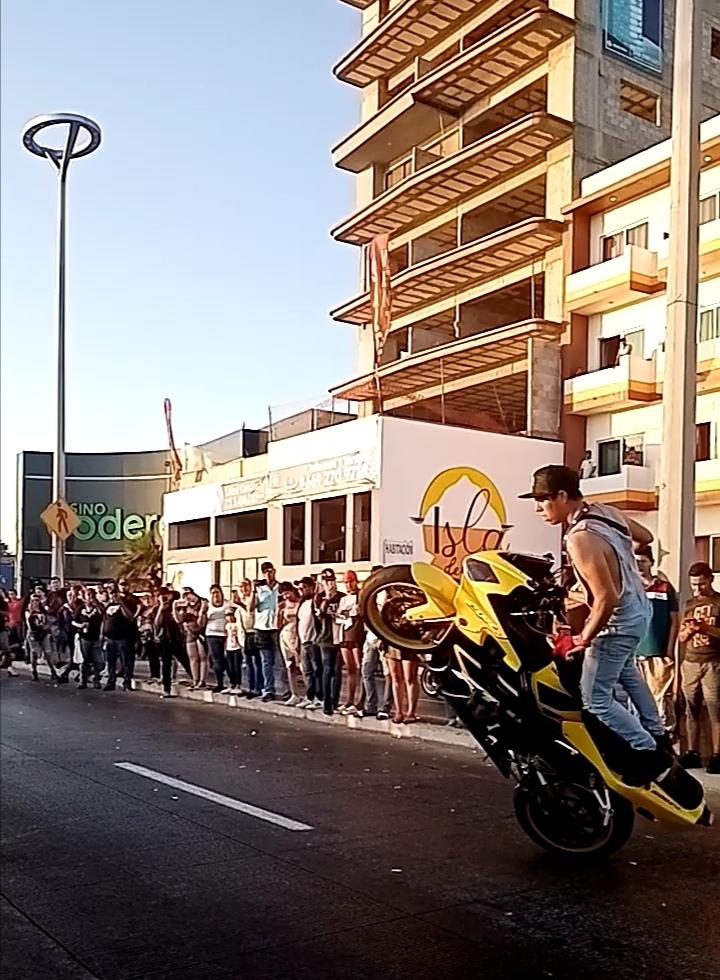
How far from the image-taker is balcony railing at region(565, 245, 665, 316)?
91.4 feet

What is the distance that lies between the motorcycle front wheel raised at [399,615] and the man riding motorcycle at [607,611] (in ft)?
2.62

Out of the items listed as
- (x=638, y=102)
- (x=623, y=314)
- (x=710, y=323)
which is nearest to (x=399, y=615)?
(x=638, y=102)

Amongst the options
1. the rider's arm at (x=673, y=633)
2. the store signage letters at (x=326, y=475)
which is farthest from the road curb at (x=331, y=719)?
the store signage letters at (x=326, y=475)

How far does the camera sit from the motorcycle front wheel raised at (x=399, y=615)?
6234mm

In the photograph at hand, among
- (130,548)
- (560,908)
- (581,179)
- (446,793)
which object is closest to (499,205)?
(581,179)

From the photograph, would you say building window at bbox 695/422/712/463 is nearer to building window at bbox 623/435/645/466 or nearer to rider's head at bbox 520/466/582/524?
building window at bbox 623/435/645/466

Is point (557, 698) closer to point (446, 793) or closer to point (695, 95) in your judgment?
point (446, 793)

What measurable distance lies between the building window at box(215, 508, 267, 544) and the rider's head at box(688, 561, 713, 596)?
95.4 ft

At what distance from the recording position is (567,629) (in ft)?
20.1

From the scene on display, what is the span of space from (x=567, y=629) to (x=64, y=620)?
56.5ft

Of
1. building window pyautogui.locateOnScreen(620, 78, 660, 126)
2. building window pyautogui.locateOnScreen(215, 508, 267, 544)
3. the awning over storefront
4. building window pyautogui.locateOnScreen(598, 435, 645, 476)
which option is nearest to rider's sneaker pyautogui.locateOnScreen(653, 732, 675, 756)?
building window pyautogui.locateOnScreen(620, 78, 660, 126)

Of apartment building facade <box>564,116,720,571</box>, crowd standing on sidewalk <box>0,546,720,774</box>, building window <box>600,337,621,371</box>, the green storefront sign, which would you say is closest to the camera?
crowd standing on sidewalk <box>0,546,720,774</box>

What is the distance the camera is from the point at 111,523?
4294cm

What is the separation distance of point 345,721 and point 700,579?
5325 mm
